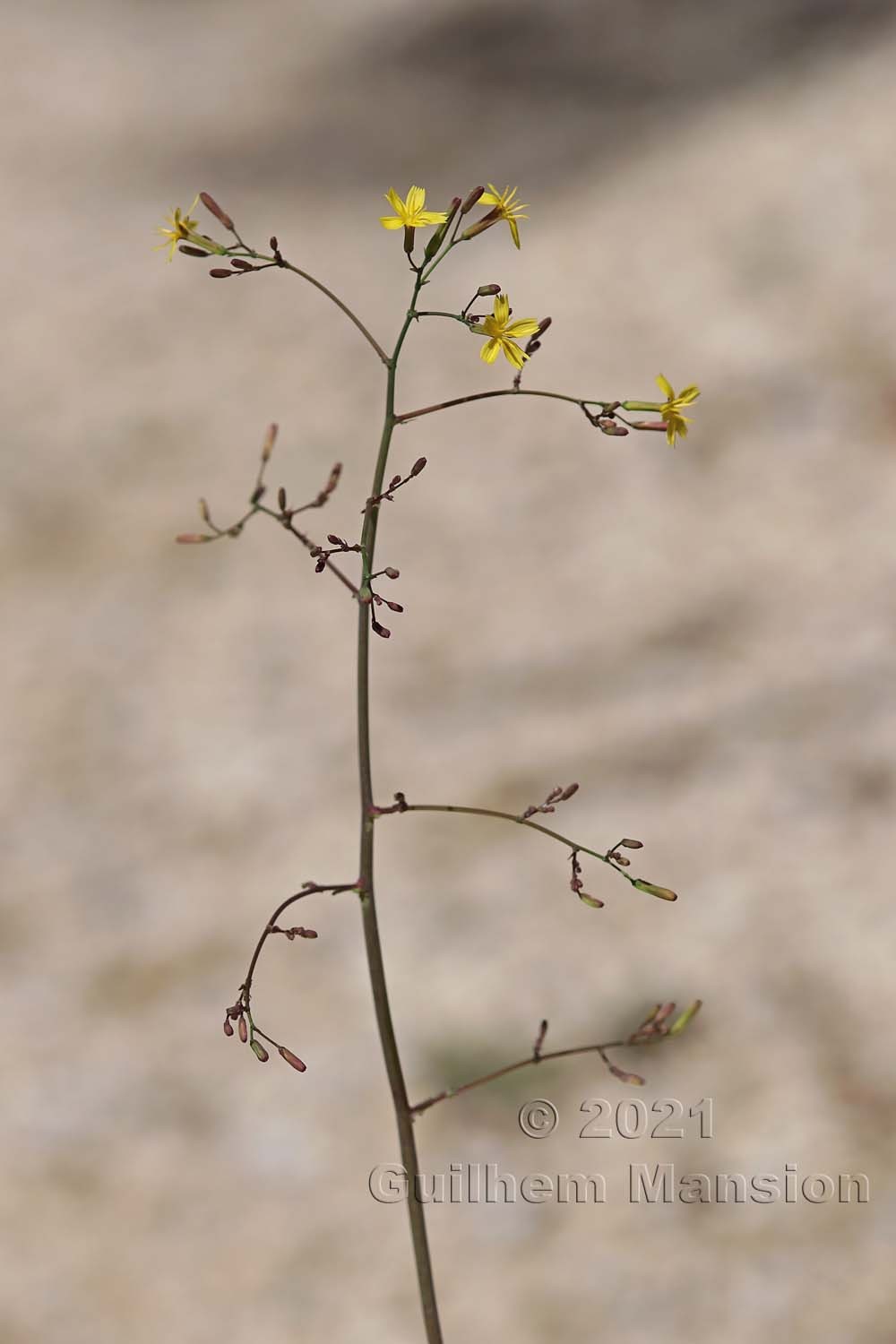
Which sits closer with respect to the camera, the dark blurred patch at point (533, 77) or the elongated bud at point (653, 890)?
the elongated bud at point (653, 890)

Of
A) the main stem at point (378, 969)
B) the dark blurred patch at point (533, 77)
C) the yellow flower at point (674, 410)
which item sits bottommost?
the main stem at point (378, 969)

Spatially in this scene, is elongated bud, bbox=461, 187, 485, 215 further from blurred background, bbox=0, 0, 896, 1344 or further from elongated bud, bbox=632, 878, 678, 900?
blurred background, bbox=0, 0, 896, 1344

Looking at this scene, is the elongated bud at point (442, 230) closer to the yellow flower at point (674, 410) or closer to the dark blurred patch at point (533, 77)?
the yellow flower at point (674, 410)

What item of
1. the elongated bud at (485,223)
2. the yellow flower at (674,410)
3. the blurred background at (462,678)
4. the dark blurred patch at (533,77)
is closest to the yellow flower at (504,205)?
the elongated bud at (485,223)

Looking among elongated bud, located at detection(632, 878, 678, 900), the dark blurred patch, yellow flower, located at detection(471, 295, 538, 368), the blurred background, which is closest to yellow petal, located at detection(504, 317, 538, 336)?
yellow flower, located at detection(471, 295, 538, 368)

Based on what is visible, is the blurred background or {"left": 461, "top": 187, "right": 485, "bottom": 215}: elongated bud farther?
the blurred background

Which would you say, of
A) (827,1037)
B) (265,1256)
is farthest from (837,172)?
(265,1256)
